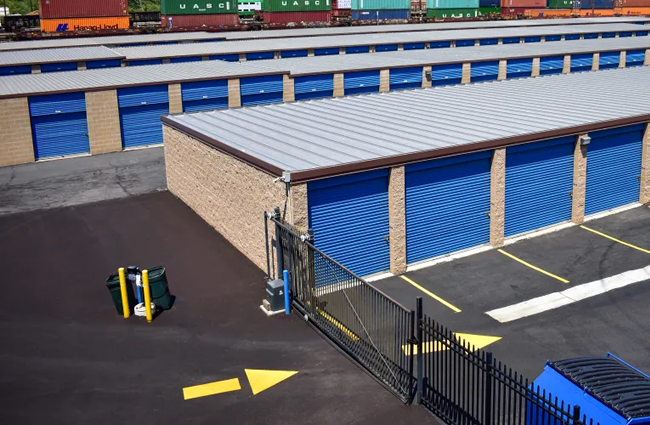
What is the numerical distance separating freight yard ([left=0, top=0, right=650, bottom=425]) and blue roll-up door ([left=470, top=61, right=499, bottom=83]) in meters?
10.8

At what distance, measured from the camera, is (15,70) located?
4184 cm

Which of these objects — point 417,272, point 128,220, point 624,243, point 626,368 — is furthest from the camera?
point 128,220

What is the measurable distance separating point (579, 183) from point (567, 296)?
6.12 m

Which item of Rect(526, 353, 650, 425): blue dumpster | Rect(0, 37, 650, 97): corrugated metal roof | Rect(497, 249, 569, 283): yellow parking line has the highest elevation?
Rect(0, 37, 650, 97): corrugated metal roof

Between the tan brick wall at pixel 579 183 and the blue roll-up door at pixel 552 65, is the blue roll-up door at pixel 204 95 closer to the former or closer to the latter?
the tan brick wall at pixel 579 183

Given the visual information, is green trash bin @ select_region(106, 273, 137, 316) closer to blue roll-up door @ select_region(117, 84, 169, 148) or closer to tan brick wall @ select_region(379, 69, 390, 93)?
blue roll-up door @ select_region(117, 84, 169, 148)

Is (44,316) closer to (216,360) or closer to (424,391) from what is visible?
(216,360)

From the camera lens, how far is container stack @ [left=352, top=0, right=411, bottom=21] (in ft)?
293

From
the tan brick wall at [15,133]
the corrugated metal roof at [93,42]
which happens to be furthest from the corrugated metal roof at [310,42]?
the tan brick wall at [15,133]

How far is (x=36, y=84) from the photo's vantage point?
33.0 m

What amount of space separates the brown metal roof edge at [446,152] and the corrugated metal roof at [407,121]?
0.03m

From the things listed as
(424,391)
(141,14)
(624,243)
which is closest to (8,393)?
(424,391)

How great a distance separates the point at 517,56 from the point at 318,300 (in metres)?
33.8

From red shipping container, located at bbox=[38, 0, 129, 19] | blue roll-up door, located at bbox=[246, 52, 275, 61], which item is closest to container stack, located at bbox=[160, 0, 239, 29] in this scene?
red shipping container, located at bbox=[38, 0, 129, 19]
